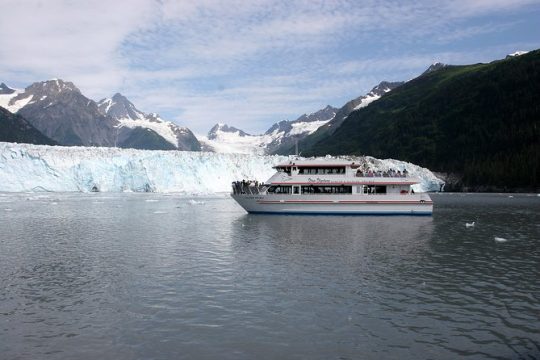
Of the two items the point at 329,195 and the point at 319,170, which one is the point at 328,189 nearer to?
the point at 329,195

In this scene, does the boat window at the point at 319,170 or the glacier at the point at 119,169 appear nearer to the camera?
the boat window at the point at 319,170

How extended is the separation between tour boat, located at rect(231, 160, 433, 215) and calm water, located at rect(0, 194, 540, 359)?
882 inches

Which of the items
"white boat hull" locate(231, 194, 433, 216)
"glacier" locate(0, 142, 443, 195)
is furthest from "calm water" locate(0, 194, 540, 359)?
"glacier" locate(0, 142, 443, 195)

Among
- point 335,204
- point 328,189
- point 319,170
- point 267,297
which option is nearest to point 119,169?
point 319,170

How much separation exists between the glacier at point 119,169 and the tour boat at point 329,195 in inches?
2186

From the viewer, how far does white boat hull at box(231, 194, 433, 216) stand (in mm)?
57906

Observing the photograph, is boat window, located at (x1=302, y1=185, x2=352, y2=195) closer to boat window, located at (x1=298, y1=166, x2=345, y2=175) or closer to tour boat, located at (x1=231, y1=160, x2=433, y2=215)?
tour boat, located at (x1=231, y1=160, x2=433, y2=215)

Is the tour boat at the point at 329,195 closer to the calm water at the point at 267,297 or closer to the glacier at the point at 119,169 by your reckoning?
the calm water at the point at 267,297

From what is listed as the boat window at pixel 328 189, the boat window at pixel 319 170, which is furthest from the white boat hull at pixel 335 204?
the boat window at pixel 319 170

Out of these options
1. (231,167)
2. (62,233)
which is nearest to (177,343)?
(62,233)

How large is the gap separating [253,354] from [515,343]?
7617mm

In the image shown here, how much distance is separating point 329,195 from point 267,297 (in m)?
40.8

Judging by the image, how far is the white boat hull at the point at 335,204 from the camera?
57.9m

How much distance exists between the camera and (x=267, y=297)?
18.2m
